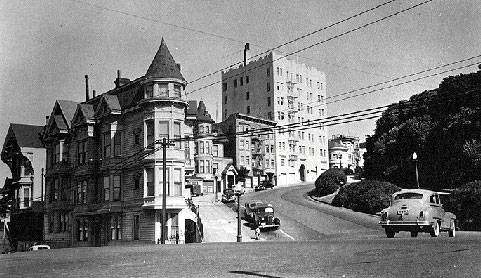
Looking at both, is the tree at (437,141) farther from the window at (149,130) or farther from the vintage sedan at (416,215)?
the window at (149,130)

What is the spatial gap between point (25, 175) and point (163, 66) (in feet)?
94.1

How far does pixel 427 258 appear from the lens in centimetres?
1320

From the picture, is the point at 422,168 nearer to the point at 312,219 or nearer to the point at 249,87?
the point at 312,219

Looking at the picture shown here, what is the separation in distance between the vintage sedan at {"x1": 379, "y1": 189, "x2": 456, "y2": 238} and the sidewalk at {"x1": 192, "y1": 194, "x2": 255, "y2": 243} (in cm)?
1960

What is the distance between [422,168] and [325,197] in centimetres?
1260

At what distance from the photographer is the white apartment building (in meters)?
105

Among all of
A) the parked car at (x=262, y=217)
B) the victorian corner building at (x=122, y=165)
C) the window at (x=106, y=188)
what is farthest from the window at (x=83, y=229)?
the parked car at (x=262, y=217)

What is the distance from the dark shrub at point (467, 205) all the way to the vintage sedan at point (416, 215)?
31.7 ft

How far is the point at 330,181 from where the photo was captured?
2248 inches

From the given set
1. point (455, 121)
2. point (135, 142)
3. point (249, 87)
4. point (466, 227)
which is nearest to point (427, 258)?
point (466, 227)

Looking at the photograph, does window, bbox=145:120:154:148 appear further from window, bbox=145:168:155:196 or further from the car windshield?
the car windshield

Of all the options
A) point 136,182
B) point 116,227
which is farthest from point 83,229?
point 136,182

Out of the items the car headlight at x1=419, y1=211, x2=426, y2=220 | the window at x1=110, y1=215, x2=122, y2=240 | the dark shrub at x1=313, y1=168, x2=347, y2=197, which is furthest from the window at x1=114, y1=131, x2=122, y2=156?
the car headlight at x1=419, y1=211, x2=426, y2=220

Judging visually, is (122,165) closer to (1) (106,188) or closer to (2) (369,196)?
(1) (106,188)
